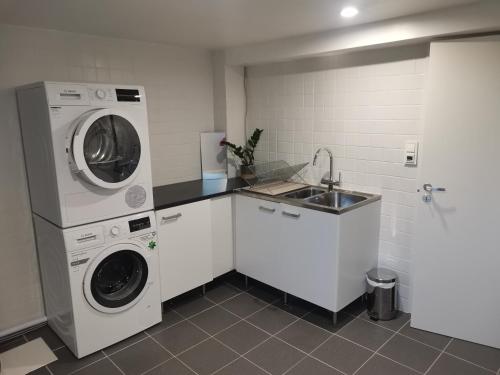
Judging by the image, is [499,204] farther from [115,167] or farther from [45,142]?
[45,142]

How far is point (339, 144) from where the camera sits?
297 centimetres

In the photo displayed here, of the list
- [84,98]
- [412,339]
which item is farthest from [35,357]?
[412,339]

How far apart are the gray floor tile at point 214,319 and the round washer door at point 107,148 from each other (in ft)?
3.73

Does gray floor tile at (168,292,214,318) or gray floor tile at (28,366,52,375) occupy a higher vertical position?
gray floor tile at (168,292,214,318)

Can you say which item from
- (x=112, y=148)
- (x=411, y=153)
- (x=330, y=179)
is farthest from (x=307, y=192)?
(x=112, y=148)

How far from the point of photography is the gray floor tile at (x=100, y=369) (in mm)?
2211

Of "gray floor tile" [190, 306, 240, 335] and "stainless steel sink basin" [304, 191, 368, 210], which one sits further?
"stainless steel sink basin" [304, 191, 368, 210]

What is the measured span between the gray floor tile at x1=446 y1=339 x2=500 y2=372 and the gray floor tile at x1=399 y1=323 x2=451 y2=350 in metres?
0.05

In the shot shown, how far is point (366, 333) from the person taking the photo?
2.55 m

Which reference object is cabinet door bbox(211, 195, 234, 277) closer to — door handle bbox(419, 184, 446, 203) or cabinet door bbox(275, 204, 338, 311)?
cabinet door bbox(275, 204, 338, 311)

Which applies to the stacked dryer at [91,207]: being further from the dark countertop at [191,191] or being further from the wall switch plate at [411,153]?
the wall switch plate at [411,153]

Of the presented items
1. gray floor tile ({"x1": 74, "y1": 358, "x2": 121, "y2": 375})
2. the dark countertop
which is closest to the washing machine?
gray floor tile ({"x1": 74, "y1": 358, "x2": 121, "y2": 375})

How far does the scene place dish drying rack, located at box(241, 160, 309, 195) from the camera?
3.16m

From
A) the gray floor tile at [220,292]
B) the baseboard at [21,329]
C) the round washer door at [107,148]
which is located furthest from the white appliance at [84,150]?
the gray floor tile at [220,292]
